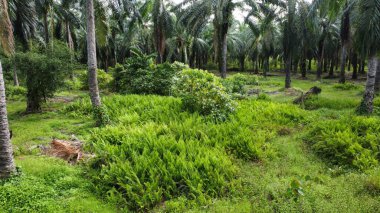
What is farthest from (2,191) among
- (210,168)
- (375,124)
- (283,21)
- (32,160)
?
(283,21)

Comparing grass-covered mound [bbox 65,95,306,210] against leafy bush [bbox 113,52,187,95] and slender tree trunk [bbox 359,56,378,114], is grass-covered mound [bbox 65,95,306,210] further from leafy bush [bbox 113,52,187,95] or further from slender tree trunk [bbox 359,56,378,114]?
leafy bush [bbox 113,52,187,95]

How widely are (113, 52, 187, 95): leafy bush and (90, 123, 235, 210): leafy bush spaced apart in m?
8.21

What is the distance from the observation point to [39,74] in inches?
451

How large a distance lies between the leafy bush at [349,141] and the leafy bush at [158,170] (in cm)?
306

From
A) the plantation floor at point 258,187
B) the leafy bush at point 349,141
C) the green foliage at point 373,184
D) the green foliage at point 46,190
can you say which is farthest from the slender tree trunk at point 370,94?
the green foliage at point 46,190

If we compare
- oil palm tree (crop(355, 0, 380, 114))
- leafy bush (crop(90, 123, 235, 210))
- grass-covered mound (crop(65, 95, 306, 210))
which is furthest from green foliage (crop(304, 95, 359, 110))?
leafy bush (crop(90, 123, 235, 210))

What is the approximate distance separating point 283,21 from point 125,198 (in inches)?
709

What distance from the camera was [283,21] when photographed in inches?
770

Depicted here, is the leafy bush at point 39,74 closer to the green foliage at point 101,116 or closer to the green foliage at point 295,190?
the green foliage at point 101,116

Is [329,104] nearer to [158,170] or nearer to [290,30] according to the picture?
[290,30]

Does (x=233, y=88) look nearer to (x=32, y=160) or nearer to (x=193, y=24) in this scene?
(x=193, y=24)

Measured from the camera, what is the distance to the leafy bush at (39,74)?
1119 cm

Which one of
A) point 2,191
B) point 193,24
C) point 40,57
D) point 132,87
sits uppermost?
point 193,24

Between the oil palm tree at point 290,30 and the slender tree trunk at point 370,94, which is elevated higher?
the oil palm tree at point 290,30
